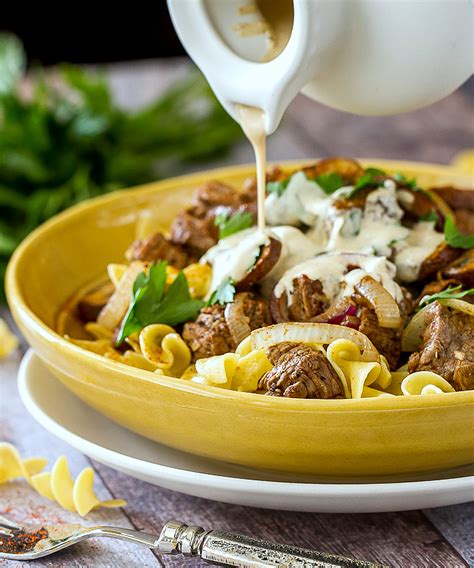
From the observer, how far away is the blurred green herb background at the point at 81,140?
697cm

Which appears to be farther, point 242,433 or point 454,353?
point 454,353

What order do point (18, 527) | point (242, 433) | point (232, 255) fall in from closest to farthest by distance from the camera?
point (242, 433) → point (18, 527) → point (232, 255)

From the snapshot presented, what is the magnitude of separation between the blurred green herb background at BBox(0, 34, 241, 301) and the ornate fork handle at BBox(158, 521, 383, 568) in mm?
3443

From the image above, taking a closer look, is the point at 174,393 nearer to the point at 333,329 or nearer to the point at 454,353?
the point at 333,329

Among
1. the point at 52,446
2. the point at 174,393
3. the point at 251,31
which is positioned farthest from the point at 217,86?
the point at 52,446

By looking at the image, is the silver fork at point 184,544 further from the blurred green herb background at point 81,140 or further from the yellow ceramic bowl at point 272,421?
the blurred green herb background at point 81,140

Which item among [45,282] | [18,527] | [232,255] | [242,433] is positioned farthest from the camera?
[45,282]

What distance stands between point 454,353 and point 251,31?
1.55 m

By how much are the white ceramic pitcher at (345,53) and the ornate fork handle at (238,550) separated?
5.48ft

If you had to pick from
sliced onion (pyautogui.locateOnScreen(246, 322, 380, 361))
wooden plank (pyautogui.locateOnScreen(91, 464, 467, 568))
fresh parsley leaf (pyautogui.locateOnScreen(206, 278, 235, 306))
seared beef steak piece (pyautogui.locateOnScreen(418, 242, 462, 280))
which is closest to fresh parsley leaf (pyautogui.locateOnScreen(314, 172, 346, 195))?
seared beef steak piece (pyautogui.locateOnScreen(418, 242, 462, 280))

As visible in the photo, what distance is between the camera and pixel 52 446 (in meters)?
4.31

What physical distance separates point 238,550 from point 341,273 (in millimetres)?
1329

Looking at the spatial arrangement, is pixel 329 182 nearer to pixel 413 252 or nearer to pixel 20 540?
pixel 413 252

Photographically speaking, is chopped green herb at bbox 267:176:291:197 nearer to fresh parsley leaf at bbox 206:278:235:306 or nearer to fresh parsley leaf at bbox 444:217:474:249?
fresh parsley leaf at bbox 206:278:235:306
